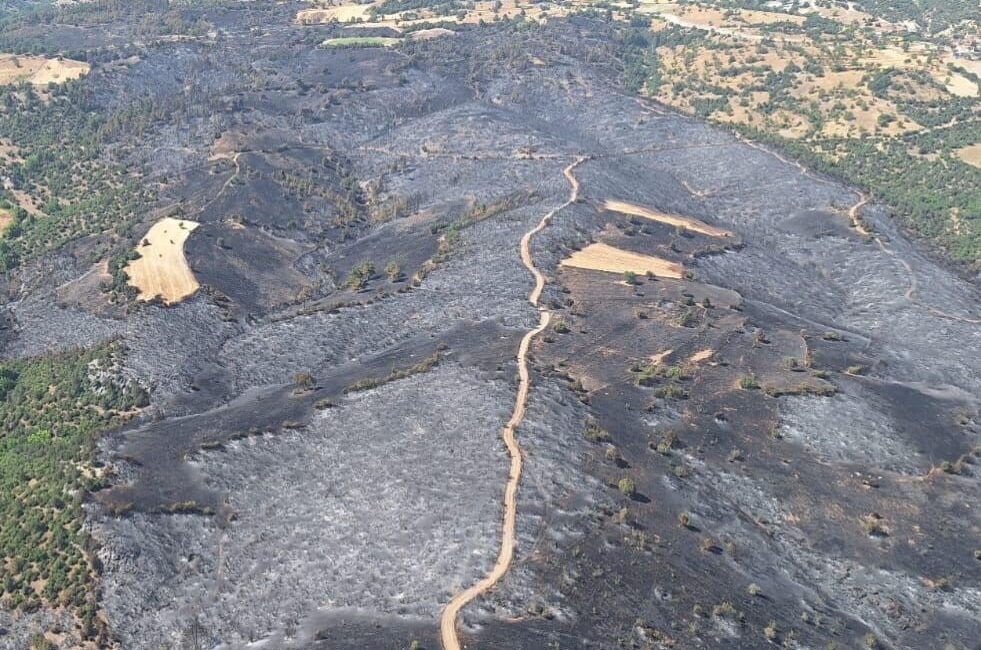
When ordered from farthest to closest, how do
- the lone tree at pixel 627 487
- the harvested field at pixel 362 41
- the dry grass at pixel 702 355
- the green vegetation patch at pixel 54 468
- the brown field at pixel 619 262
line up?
the harvested field at pixel 362 41 < the brown field at pixel 619 262 < the dry grass at pixel 702 355 < the lone tree at pixel 627 487 < the green vegetation patch at pixel 54 468

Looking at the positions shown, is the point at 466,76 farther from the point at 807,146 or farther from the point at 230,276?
the point at 230,276

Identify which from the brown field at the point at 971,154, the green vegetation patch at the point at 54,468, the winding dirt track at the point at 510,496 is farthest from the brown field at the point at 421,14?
the green vegetation patch at the point at 54,468

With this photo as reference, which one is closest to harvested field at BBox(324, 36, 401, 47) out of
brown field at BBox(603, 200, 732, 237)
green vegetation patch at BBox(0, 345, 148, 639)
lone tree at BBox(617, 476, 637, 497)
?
brown field at BBox(603, 200, 732, 237)

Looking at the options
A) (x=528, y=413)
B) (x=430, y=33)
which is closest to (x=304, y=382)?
(x=528, y=413)

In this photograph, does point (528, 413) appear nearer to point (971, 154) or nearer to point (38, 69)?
point (971, 154)

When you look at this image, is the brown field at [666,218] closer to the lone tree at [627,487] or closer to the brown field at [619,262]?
Answer: the brown field at [619,262]

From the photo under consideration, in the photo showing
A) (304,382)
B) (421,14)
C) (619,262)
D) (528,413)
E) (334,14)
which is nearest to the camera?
(528,413)

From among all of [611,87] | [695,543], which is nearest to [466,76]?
[611,87]

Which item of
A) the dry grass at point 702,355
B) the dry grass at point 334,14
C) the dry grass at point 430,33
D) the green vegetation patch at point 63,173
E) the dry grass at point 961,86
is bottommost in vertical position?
the green vegetation patch at point 63,173
